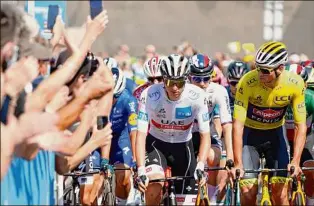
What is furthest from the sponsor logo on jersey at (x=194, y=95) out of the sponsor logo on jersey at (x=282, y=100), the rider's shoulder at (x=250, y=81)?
the sponsor logo on jersey at (x=282, y=100)

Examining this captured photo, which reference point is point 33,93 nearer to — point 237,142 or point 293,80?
point 237,142

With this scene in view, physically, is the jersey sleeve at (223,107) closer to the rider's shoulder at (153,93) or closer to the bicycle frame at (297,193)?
the rider's shoulder at (153,93)

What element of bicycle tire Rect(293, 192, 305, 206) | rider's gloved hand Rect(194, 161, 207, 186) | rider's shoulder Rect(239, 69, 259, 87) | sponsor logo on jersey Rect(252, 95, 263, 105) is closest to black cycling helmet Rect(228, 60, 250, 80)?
sponsor logo on jersey Rect(252, 95, 263, 105)

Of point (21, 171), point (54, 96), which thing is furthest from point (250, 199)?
point (54, 96)

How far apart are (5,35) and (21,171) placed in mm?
1953

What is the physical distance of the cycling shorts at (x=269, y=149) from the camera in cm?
1230

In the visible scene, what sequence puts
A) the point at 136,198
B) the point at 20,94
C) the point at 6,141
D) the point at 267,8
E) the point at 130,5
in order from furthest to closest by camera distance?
the point at 130,5 < the point at 267,8 < the point at 136,198 < the point at 20,94 < the point at 6,141

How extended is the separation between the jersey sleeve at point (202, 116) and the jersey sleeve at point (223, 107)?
54.3 inches

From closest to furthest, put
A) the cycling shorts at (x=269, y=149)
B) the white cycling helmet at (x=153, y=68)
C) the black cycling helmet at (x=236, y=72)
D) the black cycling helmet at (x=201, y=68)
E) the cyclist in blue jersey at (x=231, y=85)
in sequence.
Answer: the cycling shorts at (x=269, y=149), the black cycling helmet at (x=201, y=68), the white cycling helmet at (x=153, y=68), the cyclist in blue jersey at (x=231, y=85), the black cycling helmet at (x=236, y=72)

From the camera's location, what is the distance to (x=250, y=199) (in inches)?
469

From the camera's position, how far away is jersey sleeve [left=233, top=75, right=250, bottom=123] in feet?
38.5

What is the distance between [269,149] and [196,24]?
103 ft

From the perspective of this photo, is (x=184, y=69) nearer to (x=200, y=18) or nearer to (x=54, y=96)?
(x=54, y=96)

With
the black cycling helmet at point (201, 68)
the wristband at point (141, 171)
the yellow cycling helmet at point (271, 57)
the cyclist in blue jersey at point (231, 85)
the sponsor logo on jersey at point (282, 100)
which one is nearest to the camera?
the wristband at point (141, 171)
